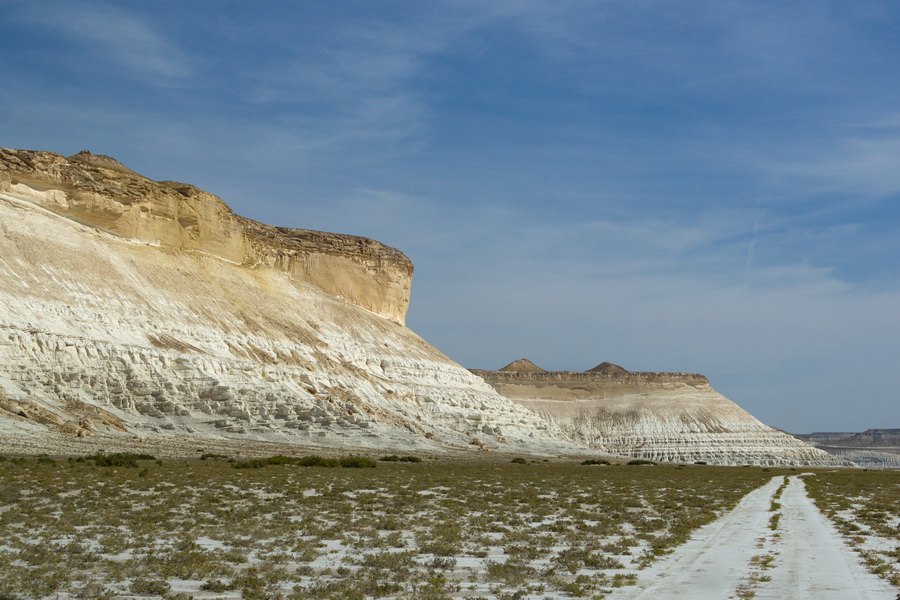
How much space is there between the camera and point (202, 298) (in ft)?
193

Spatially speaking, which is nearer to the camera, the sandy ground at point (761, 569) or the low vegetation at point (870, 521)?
the sandy ground at point (761, 569)

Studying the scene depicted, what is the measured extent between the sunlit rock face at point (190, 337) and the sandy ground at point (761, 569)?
97.7 ft

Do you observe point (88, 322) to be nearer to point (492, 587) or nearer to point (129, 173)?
point (129, 173)

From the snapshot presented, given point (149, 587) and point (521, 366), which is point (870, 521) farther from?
point (521, 366)

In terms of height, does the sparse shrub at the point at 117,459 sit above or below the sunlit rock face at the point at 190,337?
below

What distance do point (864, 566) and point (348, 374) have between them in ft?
168

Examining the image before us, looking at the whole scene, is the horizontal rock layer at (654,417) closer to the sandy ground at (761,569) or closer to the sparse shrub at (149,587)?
the sandy ground at (761,569)

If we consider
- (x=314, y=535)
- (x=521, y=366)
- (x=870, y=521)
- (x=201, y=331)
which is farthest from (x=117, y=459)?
(x=521, y=366)

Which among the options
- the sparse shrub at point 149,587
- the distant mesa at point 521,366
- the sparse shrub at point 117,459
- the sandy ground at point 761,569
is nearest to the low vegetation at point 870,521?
the sandy ground at point 761,569

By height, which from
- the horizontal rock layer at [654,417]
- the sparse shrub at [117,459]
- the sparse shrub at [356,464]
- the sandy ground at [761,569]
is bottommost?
the sparse shrub at [117,459]

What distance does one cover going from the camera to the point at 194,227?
66.6 meters

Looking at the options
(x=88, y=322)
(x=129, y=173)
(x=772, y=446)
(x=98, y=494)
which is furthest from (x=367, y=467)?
(x=772, y=446)

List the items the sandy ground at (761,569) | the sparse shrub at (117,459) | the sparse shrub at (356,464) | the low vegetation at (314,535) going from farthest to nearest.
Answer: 1. the sparse shrub at (356,464)
2. the sparse shrub at (117,459)
3. the low vegetation at (314,535)
4. the sandy ground at (761,569)

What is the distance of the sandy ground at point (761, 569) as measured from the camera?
33.6 feet
